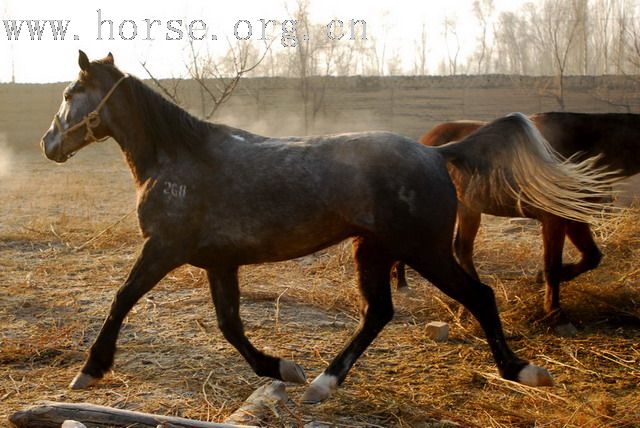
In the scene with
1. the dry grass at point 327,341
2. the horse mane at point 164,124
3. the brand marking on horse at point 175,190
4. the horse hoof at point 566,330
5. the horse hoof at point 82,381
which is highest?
the horse mane at point 164,124

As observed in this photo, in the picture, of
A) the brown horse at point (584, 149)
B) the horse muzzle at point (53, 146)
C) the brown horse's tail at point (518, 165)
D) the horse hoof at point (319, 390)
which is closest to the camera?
the horse hoof at point (319, 390)

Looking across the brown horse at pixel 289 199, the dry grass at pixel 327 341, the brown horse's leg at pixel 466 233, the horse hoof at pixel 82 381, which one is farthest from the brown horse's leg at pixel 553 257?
the horse hoof at pixel 82 381

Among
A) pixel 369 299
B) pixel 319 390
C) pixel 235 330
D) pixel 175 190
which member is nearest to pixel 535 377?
pixel 369 299

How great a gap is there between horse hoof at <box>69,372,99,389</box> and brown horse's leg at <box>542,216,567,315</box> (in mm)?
3614

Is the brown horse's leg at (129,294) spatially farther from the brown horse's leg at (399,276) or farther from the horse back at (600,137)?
the horse back at (600,137)

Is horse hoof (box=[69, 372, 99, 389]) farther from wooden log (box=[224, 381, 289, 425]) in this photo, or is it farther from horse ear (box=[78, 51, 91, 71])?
horse ear (box=[78, 51, 91, 71])

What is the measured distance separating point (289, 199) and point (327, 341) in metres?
1.62

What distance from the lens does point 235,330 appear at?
14.5ft

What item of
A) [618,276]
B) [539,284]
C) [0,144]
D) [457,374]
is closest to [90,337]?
[457,374]

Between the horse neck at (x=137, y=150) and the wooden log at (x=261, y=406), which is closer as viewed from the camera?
the wooden log at (x=261, y=406)

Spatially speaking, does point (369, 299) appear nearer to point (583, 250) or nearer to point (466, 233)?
point (466, 233)

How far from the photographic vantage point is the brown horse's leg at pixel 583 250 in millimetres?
6082

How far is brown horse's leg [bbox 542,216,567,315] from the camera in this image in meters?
5.68

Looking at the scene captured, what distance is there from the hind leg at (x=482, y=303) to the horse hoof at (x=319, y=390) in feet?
2.74
